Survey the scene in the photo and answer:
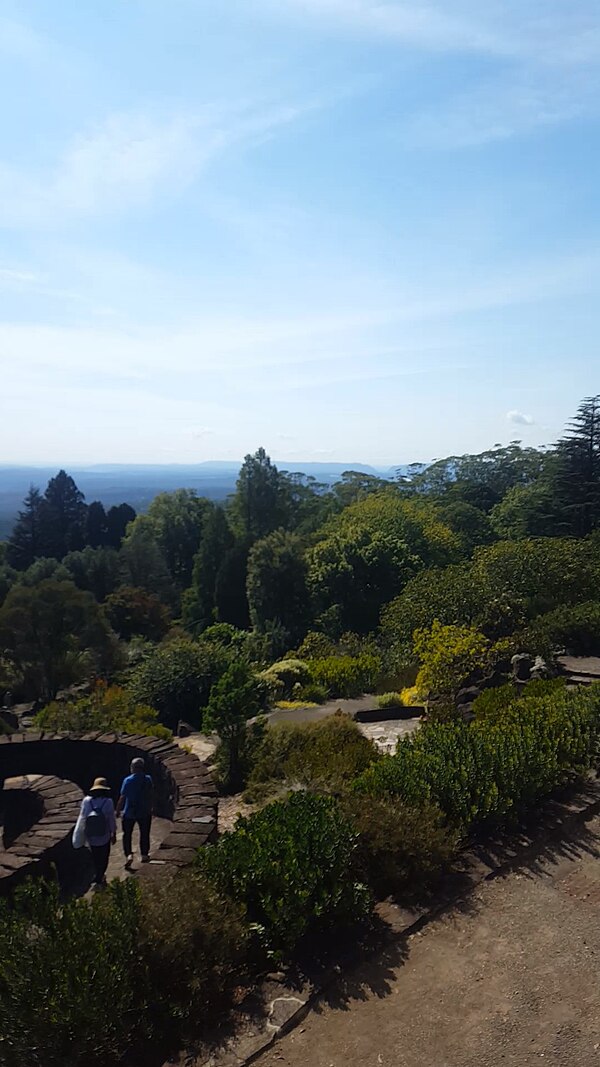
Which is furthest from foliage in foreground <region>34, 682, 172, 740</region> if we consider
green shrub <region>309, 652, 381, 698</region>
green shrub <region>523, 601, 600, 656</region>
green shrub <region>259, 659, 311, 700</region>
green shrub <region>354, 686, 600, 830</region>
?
green shrub <region>523, 601, 600, 656</region>

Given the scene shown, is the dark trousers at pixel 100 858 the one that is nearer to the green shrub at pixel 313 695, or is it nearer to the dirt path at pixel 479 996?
the dirt path at pixel 479 996

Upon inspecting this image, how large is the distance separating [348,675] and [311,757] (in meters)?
9.42

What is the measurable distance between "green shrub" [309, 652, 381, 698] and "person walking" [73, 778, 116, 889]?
36.2ft

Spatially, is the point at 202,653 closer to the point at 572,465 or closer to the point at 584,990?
the point at 584,990

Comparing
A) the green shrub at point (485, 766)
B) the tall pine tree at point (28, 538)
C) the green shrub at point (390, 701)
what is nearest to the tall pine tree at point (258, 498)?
the tall pine tree at point (28, 538)

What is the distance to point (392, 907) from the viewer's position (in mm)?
4742

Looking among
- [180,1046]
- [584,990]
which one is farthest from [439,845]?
[180,1046]

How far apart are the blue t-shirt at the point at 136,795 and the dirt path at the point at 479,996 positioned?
9.98ft

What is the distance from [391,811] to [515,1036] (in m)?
1.69

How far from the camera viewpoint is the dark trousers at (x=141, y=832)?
6633 millimetres

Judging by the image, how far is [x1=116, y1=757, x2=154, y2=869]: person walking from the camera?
21.4 ft

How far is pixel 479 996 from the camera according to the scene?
391 cm

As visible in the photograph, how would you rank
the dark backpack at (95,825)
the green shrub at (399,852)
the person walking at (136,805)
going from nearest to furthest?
the green shrub at (399,852) < the dark backpack at (95,825) < the person walking at (136,805)

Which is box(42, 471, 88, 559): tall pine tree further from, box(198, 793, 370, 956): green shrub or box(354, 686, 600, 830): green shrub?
box(198, 793, 370, 956): green shrub
